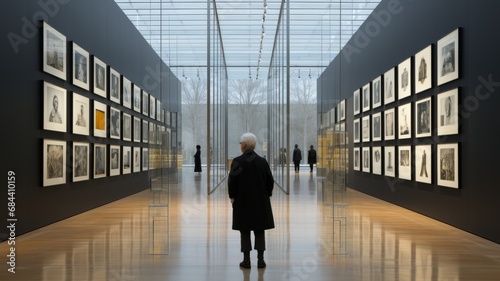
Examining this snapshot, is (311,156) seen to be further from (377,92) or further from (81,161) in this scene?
(81,161)

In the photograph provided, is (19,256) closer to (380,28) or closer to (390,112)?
(390,112)

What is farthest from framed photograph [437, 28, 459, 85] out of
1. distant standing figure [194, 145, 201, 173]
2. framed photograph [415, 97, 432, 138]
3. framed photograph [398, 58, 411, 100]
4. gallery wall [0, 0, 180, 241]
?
distant standing figure [194, 145, 201, 173]

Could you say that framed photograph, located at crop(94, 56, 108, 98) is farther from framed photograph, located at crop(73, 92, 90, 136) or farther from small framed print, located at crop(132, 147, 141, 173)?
small framed print, located at crop(132, 147, 141, 173)

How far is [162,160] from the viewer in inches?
403

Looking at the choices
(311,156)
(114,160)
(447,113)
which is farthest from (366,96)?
(311,156)

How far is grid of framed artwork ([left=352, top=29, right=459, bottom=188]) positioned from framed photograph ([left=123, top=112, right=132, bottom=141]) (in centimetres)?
907

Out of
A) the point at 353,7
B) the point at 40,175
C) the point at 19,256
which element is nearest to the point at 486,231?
the point at 19,256

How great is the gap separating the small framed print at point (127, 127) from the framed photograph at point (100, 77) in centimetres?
265

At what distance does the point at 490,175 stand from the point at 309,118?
81.9ft

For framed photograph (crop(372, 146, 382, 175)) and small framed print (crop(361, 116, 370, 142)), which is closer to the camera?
framed photograph (crop(372, 146, 382, 175))

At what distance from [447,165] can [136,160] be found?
509 inches

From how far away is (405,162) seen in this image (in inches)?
604

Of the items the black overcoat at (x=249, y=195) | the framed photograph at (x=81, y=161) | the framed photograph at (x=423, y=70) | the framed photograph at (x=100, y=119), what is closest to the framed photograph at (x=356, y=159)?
the framed photograph at (x=423, y=70)

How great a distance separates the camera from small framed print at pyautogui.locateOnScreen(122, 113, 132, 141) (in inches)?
756
